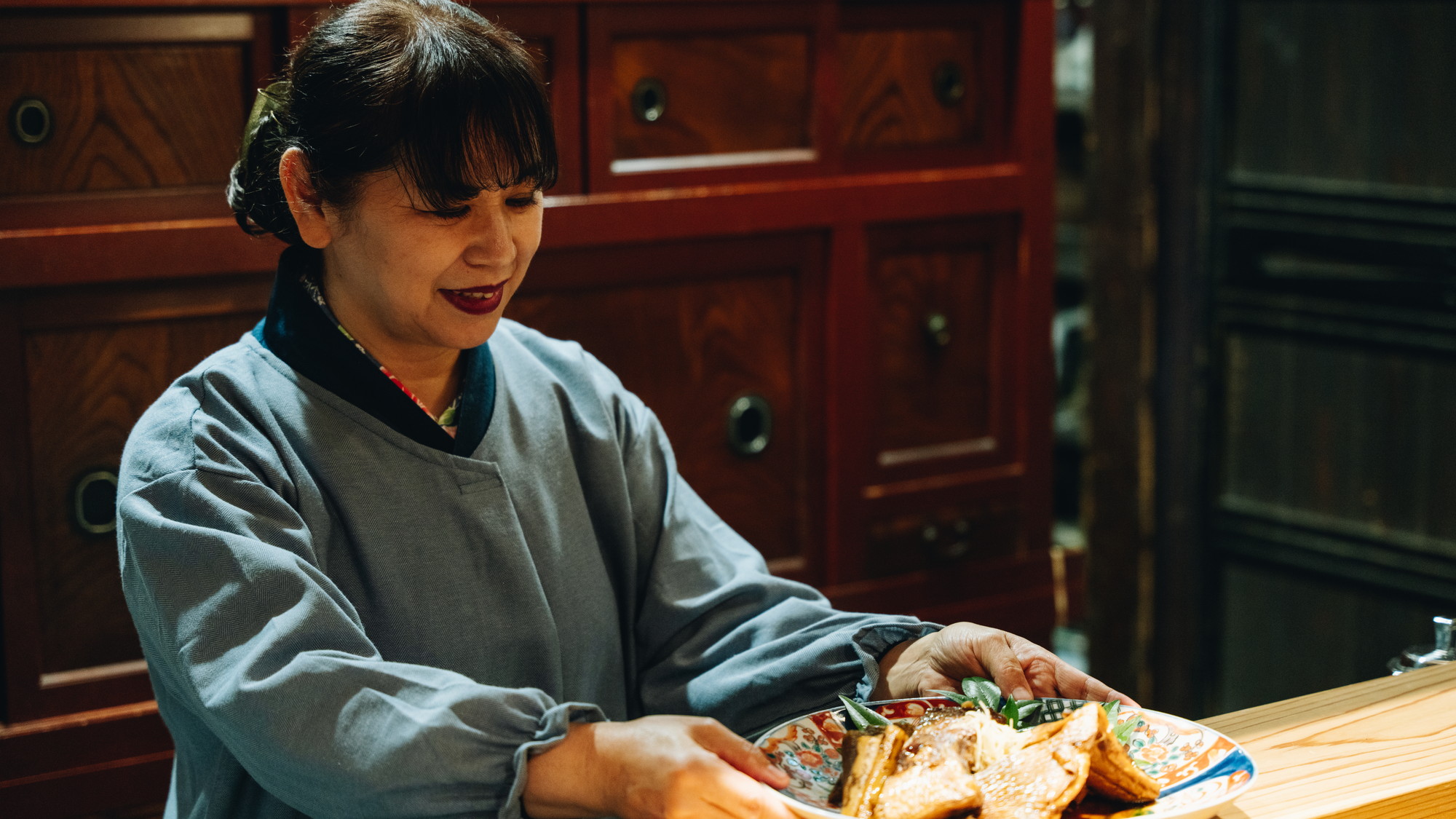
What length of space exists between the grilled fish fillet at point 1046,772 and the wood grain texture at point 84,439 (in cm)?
111

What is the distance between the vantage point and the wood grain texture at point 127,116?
1558 millimetres

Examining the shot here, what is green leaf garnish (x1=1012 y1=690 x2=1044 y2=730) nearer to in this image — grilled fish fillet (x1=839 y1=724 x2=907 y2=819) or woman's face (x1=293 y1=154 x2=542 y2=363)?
grilled fish fillet (x1=839 y1=724 x2=907 y2=819)

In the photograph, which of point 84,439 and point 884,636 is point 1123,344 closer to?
point 884,636

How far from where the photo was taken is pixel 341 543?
1.17m

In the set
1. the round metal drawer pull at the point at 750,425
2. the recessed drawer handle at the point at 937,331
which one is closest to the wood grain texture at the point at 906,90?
the recessed drawer handle at the point at 937,331

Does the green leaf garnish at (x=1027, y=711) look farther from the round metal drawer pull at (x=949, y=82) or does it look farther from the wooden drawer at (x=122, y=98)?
the round metal drawer pull at (x=949, y=82)

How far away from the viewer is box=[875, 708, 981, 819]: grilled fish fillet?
2.92 feet

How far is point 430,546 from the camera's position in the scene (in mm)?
1201

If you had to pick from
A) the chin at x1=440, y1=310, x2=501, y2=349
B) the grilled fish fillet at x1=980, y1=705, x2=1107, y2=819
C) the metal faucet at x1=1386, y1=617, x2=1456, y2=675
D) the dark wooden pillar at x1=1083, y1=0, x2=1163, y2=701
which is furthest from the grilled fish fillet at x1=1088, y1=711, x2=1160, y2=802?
the dark wooden pillar at x1=1083, y1=0, x2=1163, y2=701

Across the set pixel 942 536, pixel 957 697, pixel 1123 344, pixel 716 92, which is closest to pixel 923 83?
pixel 716 92

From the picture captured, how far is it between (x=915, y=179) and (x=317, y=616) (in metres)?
1.31

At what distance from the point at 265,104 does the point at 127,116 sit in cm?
48

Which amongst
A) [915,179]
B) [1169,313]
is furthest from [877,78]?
[1169,313]

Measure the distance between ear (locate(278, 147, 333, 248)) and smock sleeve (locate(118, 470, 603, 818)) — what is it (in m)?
0.21
